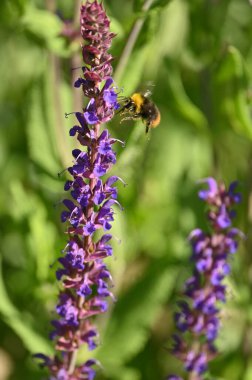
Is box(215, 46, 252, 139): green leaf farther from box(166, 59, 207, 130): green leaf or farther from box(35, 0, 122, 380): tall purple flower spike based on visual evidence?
box(35, 0, 122, 380): tall purple flower spike

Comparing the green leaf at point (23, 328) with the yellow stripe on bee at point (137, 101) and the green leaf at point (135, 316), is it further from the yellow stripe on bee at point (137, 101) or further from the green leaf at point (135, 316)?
the yellow stripe on bee at point (137, 101)

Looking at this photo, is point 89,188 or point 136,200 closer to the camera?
point 89,188

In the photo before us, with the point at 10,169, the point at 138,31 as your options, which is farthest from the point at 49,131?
the point at 10,169

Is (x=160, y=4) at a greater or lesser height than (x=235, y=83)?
greater

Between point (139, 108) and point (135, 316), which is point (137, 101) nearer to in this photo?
point (139, 108)

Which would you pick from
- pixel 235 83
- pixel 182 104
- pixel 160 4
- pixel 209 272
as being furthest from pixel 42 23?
pixel 209 272

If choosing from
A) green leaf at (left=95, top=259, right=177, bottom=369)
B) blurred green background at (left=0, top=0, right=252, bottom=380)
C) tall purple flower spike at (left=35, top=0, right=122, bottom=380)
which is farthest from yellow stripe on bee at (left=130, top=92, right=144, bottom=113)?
green leaf at (left=95, top=259, right=177, bottom=369)

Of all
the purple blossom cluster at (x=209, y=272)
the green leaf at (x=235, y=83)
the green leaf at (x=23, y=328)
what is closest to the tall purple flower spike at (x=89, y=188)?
the purple blossom cluster at (x=209, y=272)
